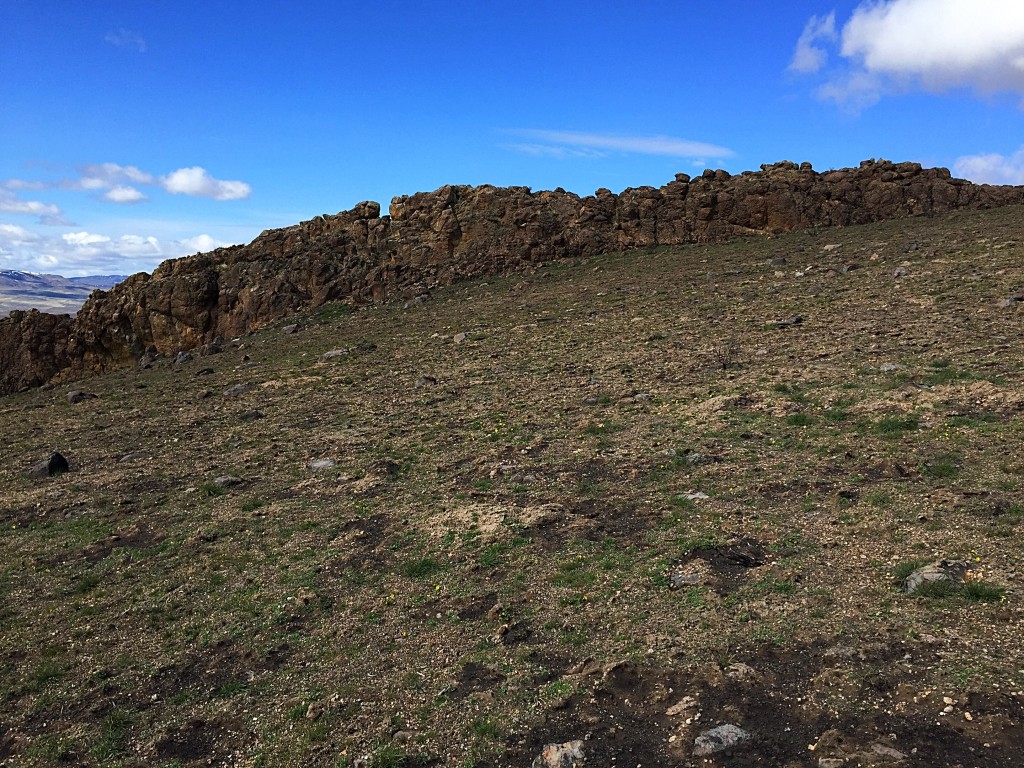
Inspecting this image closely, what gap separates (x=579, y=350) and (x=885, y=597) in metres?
19.1

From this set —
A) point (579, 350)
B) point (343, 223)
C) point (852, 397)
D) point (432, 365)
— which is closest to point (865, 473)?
point (852, 397)

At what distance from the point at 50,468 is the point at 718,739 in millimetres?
21175

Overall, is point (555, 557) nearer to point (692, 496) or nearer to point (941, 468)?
point (692, 496)

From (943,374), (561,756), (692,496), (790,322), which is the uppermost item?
(790,322)

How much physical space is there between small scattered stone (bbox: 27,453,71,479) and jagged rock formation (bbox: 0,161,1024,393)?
2428cm

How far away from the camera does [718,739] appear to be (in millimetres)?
7777

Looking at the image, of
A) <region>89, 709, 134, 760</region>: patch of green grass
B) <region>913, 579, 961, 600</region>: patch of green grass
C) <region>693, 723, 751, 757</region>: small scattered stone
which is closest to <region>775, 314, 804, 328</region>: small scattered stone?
<region>913, 579, 961, 600</region>: patch of green grass

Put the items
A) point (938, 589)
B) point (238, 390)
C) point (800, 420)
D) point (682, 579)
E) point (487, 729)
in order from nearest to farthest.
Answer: point (487, 729) → point (938, 589) → point (682, 579) → point (800, 420) → point (238, 390)

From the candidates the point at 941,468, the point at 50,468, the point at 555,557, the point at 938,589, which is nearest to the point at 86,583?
the point at 50,468

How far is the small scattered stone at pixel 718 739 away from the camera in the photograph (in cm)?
766

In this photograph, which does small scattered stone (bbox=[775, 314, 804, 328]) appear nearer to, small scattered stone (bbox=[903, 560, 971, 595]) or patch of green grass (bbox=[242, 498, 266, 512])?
small scattered stone (bbox=[903, 560, 971, 595])

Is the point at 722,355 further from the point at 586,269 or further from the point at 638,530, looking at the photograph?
the point at 586,269

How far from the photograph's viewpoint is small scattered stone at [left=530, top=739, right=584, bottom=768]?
7762 mm

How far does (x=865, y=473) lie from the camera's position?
1438cm
